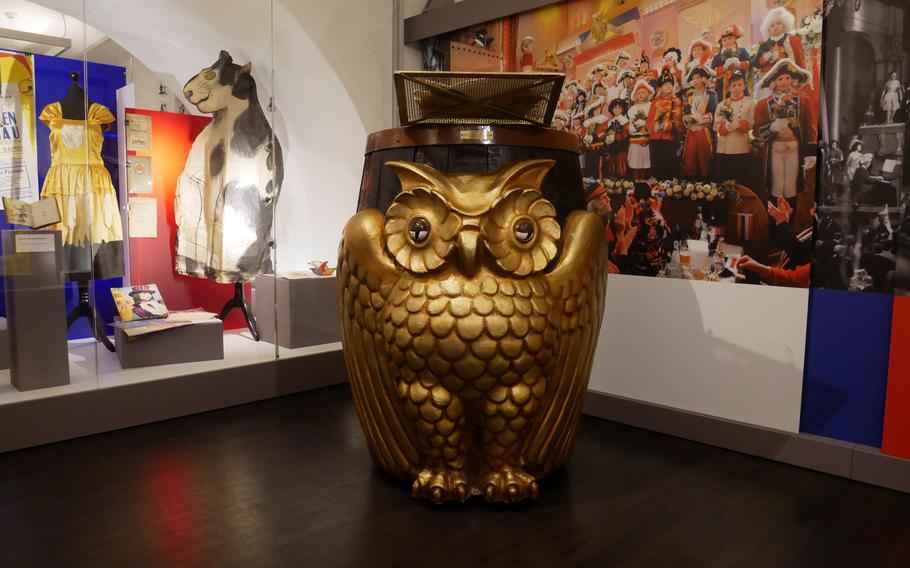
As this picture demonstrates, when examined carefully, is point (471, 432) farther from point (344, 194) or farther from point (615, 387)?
point (344, 194)

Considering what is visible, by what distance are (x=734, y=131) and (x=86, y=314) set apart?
2567 millimetres

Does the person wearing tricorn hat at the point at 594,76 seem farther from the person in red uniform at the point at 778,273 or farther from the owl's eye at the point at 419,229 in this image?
the owl's eye at the point at 419,229

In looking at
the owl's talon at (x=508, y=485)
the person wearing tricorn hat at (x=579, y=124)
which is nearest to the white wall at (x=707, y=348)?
the person wearing tricorn hat at (x=579, y=124)

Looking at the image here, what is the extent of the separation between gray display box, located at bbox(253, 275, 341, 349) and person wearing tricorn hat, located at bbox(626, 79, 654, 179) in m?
1.63

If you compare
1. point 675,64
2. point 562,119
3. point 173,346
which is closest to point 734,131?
point 675,64

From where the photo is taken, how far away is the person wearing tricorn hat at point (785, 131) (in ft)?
7.05

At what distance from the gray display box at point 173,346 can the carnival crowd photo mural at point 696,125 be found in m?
1.78

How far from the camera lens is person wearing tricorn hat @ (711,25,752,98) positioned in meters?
2.30

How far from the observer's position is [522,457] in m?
1.82

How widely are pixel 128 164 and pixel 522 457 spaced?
1986 millimetres

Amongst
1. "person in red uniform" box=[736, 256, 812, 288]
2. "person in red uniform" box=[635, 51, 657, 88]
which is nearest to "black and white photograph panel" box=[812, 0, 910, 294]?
"person in red uniform" box=[736, 256, 812, 288]

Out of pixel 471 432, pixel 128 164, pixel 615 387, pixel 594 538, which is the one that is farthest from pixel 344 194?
pixel 594 538

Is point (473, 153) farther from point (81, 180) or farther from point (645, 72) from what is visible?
point (81, 180)

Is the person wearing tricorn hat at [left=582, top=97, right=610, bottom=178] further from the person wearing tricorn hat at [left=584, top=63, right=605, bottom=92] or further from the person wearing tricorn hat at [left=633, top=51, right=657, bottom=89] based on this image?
the person wearing tricorn hat at [left=633, top=51, right=657, bottom=89]
